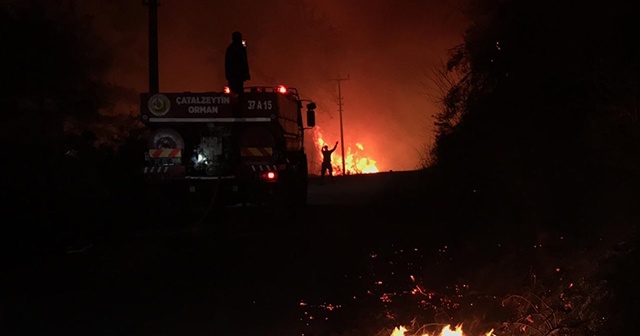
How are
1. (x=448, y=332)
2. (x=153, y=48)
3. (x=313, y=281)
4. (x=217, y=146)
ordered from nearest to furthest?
1. (x=448, y=332)
2. (x=313, y=281)
3. (x=217, y=146)
4. (x=153, y=48)

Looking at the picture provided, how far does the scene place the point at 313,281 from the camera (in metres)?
8.17

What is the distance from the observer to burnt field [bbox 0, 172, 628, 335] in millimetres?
5954

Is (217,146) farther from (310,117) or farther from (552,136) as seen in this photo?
(552,136)

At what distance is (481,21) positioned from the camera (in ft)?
40.0

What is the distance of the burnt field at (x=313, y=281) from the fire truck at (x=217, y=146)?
1684mm

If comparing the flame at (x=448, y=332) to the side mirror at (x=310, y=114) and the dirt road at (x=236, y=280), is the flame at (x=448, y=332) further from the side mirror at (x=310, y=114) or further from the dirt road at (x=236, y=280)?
the side mirror at (x=310, y=114)

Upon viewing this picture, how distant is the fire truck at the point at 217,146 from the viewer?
1397cm

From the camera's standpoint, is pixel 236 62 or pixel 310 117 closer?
pixel 236 62

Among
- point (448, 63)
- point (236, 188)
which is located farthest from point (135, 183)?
point (448, 63)

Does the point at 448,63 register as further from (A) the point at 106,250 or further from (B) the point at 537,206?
(A) the point at 106,250

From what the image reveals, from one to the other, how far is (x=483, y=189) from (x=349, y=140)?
51907mm

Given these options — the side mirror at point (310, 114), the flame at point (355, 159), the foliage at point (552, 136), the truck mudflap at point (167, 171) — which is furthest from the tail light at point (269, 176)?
the flame at point (355, 159)

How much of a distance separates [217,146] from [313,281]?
22.5 feet

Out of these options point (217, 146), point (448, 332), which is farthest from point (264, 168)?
point (448, 332)
